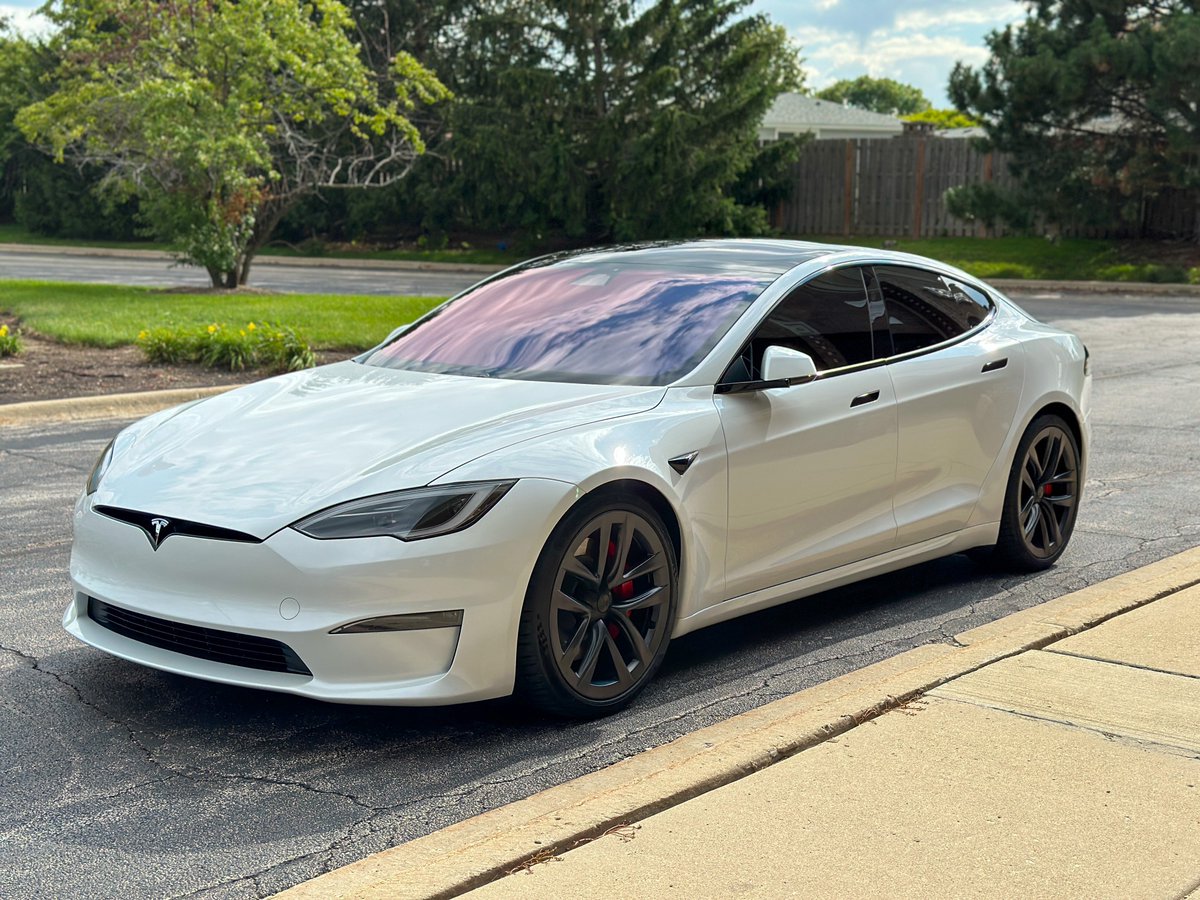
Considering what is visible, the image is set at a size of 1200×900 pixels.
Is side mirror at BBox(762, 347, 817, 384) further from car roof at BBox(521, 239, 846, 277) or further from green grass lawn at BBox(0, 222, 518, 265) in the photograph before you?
green grass lawn at BBox(0, 222, 518, 265)

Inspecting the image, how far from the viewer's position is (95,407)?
38.8ft

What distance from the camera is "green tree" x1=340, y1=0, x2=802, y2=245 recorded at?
3441 centimetres

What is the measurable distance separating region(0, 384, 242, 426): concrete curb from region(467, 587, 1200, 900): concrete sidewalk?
27.0 feet

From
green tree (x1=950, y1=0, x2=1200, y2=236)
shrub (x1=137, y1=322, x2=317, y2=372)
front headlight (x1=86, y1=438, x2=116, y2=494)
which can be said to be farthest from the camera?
green tree (x1=950, y1=0, x2=1200, y2=236)

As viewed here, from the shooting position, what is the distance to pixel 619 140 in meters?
35.2

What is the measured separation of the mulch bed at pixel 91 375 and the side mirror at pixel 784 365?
8.50 metres

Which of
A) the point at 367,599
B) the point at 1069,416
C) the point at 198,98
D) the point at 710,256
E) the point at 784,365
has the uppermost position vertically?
the point at 198,98

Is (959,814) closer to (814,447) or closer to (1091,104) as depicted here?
(814,447)

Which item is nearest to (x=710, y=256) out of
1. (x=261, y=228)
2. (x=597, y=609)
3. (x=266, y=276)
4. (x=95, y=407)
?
(x=597, y=609)

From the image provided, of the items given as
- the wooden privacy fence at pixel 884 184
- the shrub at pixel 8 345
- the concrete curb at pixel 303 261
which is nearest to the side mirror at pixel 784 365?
the shrub at pixel 8 345

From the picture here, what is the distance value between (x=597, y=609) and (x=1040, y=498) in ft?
9.28

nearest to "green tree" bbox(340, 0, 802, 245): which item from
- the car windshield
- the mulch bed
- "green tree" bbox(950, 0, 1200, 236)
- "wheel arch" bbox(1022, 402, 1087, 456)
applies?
"green tree" bbox(950, 0, 1200, 236)

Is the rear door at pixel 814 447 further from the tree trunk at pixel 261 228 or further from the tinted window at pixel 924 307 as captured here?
the tree trunk at pixel 261 228

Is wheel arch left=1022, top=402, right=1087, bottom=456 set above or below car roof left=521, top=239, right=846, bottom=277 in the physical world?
below
